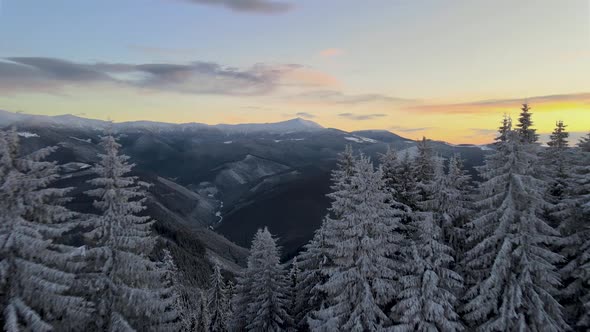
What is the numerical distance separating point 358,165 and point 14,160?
17.0m

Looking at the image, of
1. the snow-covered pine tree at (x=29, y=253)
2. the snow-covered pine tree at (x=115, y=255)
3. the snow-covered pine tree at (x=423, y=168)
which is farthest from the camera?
the snow-covered pine tree at (x=423, y=168)

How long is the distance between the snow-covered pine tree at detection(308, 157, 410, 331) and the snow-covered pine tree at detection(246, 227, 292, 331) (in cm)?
977

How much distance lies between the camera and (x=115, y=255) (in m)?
19.0

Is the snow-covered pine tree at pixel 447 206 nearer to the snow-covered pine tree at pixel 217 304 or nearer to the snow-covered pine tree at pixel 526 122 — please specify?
the snow-covered pine tree at pixel 526 122

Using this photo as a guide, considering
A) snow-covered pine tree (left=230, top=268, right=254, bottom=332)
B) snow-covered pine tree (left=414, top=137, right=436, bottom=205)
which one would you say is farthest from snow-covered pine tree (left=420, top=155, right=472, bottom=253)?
snow-covered pine tree (left=230, top=268, right=254, bottom=332)

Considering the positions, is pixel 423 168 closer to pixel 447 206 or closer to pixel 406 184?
pixel 406 184

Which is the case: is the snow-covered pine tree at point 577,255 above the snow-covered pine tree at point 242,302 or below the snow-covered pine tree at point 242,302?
above

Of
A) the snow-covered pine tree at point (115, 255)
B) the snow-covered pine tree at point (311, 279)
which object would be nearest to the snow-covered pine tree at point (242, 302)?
the snow-covered pine tree at point (311, 279)

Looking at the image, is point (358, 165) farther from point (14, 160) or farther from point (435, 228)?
point (14, 160)

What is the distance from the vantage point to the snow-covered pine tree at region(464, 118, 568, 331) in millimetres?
20469

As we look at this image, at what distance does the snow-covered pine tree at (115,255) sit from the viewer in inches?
733

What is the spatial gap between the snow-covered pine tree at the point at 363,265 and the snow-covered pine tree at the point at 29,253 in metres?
12.9

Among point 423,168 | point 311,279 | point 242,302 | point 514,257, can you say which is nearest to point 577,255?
point 514,257

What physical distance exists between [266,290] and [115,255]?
16291mm
